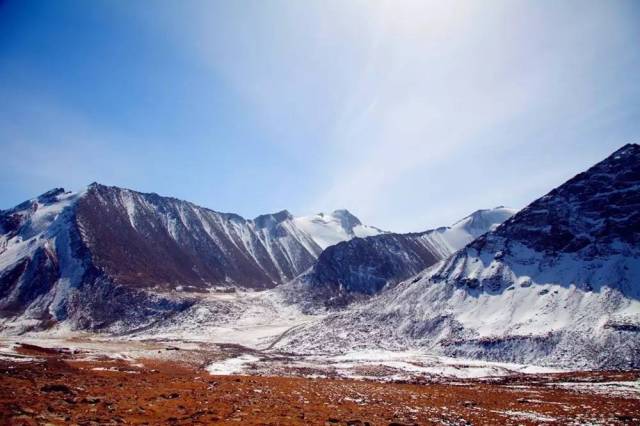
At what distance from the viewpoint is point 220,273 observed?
611 feet

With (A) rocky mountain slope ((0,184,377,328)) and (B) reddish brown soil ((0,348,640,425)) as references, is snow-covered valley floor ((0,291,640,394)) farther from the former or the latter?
(B) reddish brown soil ((0,348,640,425))

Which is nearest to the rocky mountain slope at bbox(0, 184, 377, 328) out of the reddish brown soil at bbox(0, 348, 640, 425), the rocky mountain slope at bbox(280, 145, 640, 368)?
the rocky mountain slope at bbox(280, 145, 640, 368)

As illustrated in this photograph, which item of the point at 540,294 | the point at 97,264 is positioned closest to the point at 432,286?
the point at 540,294

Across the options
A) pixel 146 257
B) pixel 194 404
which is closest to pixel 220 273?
pixel 146 257

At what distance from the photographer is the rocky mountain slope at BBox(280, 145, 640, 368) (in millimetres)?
59406

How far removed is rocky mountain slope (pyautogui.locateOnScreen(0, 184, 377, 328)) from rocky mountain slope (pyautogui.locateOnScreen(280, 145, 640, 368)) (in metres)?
62.0

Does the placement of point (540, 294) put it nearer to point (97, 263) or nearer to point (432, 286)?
point (432, 286)

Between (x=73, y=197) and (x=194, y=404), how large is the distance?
193 m

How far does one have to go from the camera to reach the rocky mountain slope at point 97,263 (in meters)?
115

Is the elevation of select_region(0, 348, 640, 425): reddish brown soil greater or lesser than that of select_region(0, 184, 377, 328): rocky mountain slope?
lesser

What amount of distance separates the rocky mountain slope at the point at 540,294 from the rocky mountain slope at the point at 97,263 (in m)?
62.0

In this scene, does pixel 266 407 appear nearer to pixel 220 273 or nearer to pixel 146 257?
pixel 146 257

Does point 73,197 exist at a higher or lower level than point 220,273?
higher

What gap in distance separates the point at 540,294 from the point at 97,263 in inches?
4909
